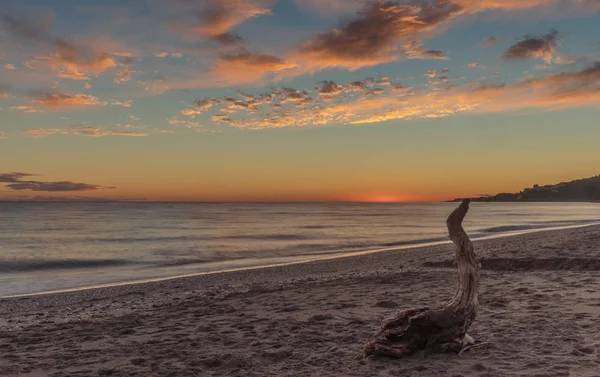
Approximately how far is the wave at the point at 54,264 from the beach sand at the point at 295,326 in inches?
361

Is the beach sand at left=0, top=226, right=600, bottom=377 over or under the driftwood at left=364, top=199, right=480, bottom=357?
under

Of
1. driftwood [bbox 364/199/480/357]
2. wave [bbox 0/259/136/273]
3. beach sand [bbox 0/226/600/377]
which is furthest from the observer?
wave [bbox 0/259/136/273]

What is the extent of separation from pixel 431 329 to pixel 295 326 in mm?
2713

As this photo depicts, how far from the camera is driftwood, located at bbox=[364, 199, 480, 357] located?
6.35m

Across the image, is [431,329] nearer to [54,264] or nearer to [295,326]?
[295,326]

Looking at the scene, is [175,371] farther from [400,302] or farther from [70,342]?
[400,302]

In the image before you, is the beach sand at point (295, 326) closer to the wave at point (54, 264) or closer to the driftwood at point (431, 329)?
the driftwood at point (431, 329)

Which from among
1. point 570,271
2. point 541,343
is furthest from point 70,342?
point 570,271

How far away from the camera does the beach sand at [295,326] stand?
240 inches

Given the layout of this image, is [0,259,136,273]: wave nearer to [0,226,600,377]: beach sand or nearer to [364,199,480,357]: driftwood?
[0,226,600,377]: beach sand

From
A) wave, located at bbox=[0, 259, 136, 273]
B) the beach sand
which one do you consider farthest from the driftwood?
wave, located at bbox=[0, 259, 136, 273]

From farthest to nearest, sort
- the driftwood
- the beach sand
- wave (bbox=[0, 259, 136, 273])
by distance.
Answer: wave (bbox=[0, 259, 136, 273]), the driftwood, the beach sand

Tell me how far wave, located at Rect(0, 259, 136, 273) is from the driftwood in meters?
20.0

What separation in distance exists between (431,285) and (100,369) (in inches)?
339
